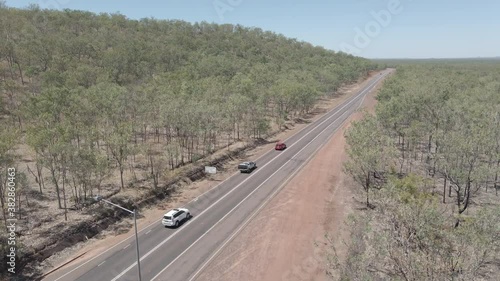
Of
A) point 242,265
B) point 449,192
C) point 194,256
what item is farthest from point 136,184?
point 449,192

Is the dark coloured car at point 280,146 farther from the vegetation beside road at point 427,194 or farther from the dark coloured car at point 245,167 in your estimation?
the vegetation beside road at point 427,194

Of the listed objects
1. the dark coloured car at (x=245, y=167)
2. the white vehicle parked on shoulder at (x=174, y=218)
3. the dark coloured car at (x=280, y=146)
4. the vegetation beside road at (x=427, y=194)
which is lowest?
the white vehicle parked on shoulder at (x=174, y=218)

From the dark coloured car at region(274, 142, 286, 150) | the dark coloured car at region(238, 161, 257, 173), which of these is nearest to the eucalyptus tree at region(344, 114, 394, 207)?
the dark coloured car at region(238, 161, 257, 173)

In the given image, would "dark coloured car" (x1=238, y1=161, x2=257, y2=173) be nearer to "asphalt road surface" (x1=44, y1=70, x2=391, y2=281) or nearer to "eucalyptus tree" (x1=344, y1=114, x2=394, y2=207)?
"asphalt road surface" (x1=44, y1=70, x2=391, y2=281)

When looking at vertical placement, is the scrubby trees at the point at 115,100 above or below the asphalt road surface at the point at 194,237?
above

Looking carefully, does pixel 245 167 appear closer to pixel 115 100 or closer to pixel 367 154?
pixel 367 154

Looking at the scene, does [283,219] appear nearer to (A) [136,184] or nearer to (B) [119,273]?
(B) [119,273]

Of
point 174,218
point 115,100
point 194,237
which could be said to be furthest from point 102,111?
point 194,237
